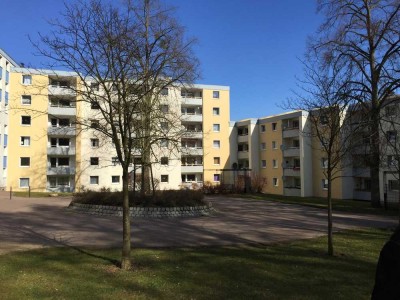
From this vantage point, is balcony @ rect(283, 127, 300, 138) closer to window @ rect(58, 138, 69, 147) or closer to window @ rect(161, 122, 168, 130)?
window @ rect(58, 138, 69, 147)

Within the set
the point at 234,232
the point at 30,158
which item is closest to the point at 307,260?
the point at 234,232

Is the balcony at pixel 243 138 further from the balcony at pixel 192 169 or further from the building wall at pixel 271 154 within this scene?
the balcony at pixel 192 169

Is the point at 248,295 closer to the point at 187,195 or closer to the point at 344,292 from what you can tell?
the point at 344,292

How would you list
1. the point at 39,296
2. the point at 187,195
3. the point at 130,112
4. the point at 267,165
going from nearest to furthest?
the point at 39,296
the point at 130,112
the point at 187,195
the point at 267,165

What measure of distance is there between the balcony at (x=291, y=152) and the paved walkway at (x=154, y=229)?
2994 centimetres

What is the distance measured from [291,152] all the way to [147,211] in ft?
115

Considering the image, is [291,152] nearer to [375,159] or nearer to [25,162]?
[375,159]

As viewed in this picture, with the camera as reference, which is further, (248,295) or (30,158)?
(30,158)

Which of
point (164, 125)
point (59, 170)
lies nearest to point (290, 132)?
point (59, 170)

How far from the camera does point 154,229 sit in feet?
45.4

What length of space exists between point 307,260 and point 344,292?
257cm

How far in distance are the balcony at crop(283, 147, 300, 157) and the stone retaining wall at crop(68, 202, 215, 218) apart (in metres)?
31.8

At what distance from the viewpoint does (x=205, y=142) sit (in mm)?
55844

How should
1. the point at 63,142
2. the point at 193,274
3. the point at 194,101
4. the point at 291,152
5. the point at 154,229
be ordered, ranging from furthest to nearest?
the point at 194,101, the point at 291,152, the point at 63,142, the point at 154,229, the point at 193,274
